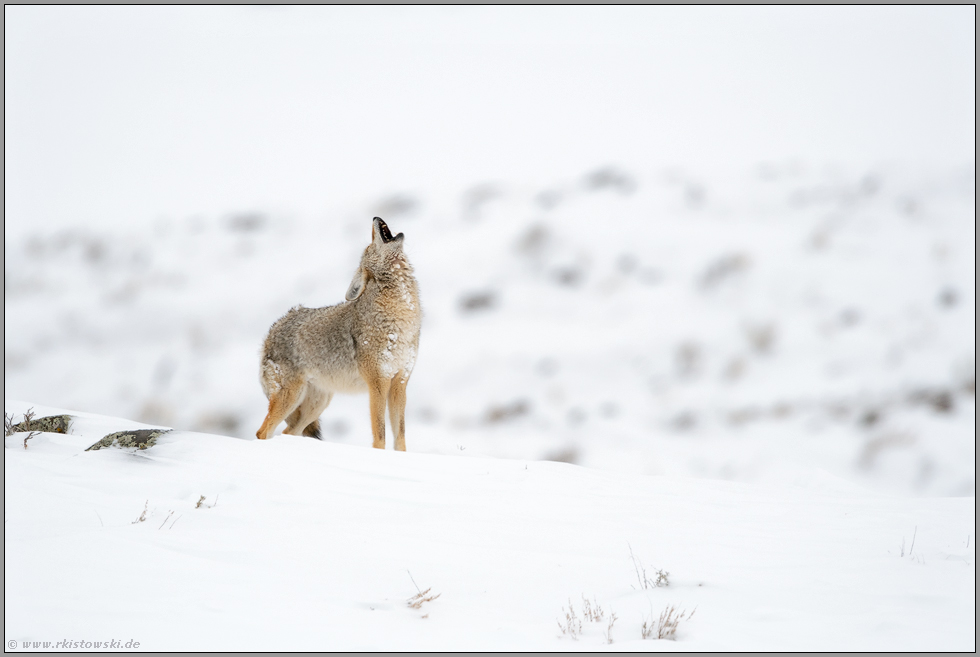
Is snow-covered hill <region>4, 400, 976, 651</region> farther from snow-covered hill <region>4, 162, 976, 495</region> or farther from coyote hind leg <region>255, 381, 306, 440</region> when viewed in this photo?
snow-covered hill <region>4, 162, 976, 495</region>

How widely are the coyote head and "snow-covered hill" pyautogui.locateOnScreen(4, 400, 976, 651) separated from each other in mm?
2067

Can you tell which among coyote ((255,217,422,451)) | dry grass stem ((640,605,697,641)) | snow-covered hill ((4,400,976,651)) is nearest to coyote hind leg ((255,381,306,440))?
coyote ((255,217,422,451))

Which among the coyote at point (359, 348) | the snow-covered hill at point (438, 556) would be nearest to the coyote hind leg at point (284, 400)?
the coyote at point (359, 348)

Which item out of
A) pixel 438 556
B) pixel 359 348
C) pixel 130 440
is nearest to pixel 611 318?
pixel 359 348

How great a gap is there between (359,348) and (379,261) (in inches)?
38.4

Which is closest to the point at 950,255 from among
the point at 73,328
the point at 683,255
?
the point at 683,255

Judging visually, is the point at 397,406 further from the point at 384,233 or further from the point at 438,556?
the point at 438,556

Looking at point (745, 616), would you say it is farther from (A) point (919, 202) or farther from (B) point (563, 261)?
(A) point (919, 202)

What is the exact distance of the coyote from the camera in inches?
283

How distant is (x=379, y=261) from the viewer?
7594 millimetres

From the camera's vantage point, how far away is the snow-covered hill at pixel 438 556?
3381 mm

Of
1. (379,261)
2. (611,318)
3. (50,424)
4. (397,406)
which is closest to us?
(50,424)

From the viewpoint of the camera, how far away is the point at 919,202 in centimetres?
2159

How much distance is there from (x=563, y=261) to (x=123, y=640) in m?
18.5
